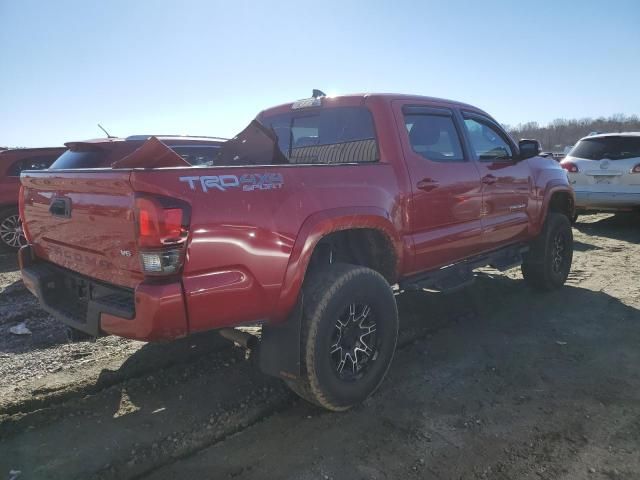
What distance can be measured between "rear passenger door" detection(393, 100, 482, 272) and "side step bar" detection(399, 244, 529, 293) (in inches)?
3.8

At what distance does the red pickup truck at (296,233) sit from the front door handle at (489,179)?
0.08 ft

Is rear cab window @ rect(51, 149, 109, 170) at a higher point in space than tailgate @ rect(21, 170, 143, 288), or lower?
higher

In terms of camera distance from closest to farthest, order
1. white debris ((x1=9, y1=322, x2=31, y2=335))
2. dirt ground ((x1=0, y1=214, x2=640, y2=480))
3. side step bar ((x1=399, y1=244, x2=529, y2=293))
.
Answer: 1. dirt ground ((x1=0, y1=214, x2=640, y2=480))
2. side step bar ((x1=399, y1=244, x2=529, y2=293))
3. white debris ((x1=9, y1=322, x2=31, y2=335))

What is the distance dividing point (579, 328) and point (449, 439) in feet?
7.77

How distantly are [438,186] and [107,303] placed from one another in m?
2.45

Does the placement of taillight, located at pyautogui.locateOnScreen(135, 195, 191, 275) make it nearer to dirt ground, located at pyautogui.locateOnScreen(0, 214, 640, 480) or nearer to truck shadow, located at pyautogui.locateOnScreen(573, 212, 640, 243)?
dirt ground, located at pyautogui.locateOnScreen(0, 214, 640, 480)

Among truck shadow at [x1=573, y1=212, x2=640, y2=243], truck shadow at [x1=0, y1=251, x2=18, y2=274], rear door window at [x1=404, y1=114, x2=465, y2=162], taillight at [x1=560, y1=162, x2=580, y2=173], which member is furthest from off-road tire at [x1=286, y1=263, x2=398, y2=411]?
taillight at [x1=560, y1=162, x2=580, y2=173]

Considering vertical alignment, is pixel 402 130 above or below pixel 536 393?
above

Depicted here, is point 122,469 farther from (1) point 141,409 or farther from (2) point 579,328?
(2) point 579,328

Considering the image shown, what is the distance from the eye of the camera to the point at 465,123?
4.32 metres

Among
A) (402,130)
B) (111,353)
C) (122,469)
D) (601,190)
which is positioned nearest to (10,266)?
(111,353)

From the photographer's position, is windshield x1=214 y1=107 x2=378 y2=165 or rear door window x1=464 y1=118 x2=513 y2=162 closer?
windshield x1=214 y1=107 x2=378 y2=165

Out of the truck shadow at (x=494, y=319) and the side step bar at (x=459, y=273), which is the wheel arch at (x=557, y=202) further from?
the truck shadow at (x=494, y=319)

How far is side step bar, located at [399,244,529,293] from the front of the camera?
3744mm
